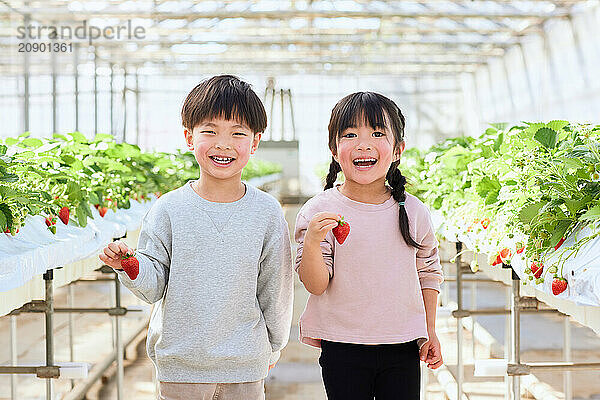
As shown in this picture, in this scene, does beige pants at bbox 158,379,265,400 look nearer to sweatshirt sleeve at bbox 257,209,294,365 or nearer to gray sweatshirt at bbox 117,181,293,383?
gray sweatshirt at bbox 117,181,293,383

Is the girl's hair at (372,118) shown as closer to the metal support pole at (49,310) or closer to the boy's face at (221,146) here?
the boy's face at (221,146)

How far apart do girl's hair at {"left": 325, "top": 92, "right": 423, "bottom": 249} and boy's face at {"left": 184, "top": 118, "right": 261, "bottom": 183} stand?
235 mm

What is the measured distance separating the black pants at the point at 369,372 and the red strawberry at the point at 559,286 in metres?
0.36

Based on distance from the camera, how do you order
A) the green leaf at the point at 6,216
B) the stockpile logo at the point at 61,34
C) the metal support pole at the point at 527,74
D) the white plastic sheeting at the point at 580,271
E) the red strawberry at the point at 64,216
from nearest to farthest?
the white plastic sheeting at the point at 580,271, the green leaf at the point at 6,216, the red strawberry at the point at 64,216, the stockpile logo at the point at 61,34, the metal support pole at the point at 527,74

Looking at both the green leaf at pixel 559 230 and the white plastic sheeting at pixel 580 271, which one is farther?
the green leaf at pixel 559 230

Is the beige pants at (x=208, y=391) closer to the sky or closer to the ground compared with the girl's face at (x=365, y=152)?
closer to the ground

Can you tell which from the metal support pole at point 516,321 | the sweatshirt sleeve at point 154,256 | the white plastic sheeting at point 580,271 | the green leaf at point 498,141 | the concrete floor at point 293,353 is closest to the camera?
the sweatshirt sleeve at point 154,256

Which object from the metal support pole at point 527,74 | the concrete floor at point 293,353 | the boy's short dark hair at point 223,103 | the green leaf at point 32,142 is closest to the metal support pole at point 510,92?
the metal support pole at point 527,74

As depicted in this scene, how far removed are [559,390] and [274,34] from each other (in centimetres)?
1212

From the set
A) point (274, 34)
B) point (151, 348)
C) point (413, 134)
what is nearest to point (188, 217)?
point (151, 348)

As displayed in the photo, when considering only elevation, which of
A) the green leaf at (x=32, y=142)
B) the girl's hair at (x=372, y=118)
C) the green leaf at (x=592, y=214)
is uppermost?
the green leaf at (x=32, y=142)

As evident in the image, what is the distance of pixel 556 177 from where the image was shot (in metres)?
2.04

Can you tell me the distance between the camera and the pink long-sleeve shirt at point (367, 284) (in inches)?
67.1

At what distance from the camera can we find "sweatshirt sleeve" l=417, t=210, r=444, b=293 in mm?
1790
